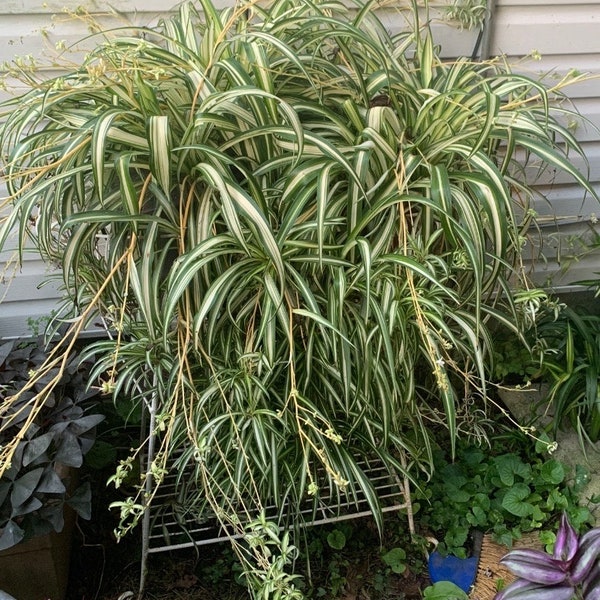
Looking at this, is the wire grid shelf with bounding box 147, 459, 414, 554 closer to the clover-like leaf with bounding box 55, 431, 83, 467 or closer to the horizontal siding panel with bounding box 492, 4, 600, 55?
the clover-like leaf with bounding box 55, 431, 83, 467

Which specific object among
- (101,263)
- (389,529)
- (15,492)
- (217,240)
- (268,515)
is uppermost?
(217,240)

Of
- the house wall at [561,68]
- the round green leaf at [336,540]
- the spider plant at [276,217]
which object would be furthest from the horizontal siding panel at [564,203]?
the round green leaf at [336,540]

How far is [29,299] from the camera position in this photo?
2314mm

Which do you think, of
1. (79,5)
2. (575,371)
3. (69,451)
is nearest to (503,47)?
(575,371)

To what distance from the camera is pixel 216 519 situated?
6.71 ft

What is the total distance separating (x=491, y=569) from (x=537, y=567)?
1.89 ft

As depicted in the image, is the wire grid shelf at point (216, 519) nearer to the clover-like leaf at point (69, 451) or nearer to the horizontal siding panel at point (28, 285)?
the clover-like leaf at point (69, 451)

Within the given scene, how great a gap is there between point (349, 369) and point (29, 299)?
130 centimetres

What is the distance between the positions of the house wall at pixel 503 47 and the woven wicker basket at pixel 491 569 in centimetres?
86

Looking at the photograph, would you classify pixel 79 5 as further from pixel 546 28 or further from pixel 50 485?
pixel 546 28

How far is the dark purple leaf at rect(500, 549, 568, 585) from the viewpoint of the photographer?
142 cm

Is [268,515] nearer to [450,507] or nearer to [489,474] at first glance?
[450,507]

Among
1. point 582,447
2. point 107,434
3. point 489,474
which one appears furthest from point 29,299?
point 582,447

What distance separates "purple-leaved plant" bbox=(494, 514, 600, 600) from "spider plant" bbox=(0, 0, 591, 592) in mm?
337
